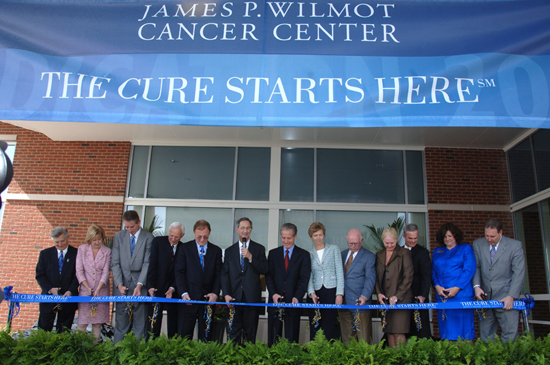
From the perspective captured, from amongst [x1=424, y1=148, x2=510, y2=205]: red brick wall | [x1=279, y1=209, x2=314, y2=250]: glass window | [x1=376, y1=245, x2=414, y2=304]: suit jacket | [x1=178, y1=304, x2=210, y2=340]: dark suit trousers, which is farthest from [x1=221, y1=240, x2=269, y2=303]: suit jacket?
[x1=424, y1=148, x2=510, y2=205]: red brick wall

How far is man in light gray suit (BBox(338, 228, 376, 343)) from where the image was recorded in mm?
5289

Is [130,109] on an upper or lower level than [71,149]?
lower

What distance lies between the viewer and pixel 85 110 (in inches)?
140

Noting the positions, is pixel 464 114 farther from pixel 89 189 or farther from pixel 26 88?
pixel 89 189

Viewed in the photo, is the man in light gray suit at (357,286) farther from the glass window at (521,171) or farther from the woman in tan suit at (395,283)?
the glass window at (521,171)

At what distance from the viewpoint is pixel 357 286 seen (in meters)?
5.39

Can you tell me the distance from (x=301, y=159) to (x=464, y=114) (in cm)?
583

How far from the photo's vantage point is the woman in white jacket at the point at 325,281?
17.5ft

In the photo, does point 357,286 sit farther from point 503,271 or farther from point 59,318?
point 59,318

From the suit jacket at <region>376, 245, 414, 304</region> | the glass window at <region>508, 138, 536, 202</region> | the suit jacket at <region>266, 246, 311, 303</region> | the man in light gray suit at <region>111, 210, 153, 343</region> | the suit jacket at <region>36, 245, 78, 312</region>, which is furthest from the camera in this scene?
the glass window at <region>508, 138, 536, 202</region>

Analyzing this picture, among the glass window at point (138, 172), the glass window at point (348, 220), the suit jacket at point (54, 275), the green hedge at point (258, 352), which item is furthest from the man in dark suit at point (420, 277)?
the glass window at point (138, 172)

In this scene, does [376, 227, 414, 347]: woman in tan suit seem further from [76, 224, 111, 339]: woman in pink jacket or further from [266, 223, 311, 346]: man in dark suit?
[76, 224, 111, 339]: woman in pink jacket

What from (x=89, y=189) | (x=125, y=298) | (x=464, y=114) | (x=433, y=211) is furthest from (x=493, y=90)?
(x=89, y=189)

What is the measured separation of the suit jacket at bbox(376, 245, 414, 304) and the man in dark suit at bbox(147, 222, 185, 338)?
2.56 metres
